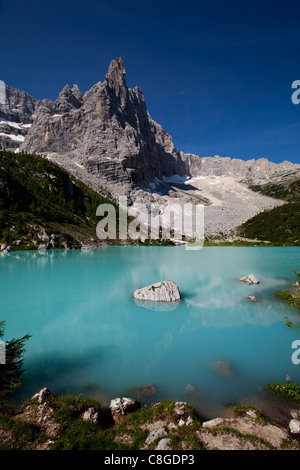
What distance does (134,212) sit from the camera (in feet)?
532

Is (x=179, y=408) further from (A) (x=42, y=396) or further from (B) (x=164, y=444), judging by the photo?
(A) (x=42, y=396)

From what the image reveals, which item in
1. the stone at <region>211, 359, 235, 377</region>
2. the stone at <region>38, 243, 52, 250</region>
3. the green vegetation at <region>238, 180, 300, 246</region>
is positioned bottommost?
the stone at <region>211, 359, 235, 377</region>

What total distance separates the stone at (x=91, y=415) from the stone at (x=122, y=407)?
0.65 metres

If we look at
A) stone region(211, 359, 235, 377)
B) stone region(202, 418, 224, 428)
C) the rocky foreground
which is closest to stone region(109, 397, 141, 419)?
the rocky foreground

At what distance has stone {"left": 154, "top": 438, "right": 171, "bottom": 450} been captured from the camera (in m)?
5.49

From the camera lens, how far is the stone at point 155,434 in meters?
5.86

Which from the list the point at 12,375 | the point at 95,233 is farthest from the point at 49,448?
the point at 95,233

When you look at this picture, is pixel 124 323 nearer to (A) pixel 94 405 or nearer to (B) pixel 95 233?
(A) pixel 94 405

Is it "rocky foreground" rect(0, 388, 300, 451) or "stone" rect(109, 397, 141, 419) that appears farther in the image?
"stone" rect(109, 397, 141, 419)

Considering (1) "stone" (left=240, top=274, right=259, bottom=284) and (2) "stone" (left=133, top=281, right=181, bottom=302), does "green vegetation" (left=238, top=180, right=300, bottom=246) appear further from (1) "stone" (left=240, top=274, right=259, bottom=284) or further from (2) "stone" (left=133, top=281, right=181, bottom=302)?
(2) "stone" (left=133, top=281, right=181, bottom=302)

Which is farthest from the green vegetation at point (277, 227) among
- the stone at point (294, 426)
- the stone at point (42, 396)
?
the stone at point (42, 396)

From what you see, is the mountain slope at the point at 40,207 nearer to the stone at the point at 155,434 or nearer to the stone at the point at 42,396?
the stone at the point at 42,396

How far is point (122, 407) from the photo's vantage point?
7293 millimetres

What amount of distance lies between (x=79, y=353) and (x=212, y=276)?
959 inches
